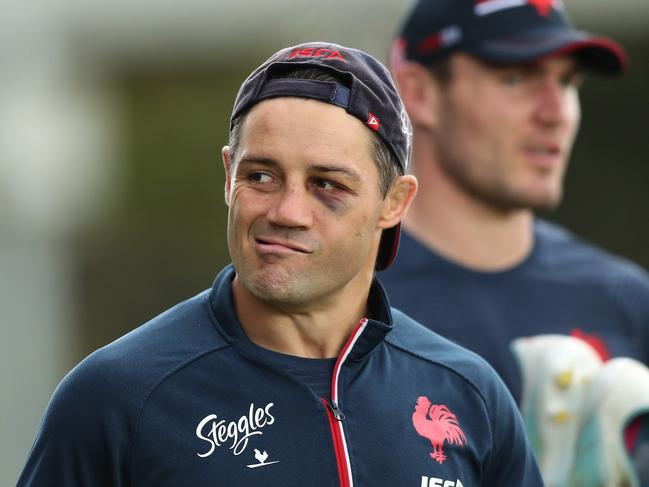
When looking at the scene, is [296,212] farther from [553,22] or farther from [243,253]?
[553,22]

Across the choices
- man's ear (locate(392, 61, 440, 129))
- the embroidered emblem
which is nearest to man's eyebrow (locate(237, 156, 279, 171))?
the embroidered emblem

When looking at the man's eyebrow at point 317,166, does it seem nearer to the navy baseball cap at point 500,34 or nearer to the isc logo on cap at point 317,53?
the isc logo on cap at point 317,53

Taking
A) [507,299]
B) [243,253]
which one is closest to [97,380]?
[243,253]

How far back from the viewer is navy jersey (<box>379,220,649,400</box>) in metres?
4.71

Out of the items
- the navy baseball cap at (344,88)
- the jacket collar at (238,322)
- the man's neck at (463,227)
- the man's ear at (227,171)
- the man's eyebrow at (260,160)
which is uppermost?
the navy baseball cap at (344,88)

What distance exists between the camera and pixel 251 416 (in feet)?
9.96

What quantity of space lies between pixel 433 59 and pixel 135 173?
36.9 feet

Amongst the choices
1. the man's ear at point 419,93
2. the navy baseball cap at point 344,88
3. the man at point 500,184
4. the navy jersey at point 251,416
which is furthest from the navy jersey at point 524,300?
the navy baseball cap at point 344,88

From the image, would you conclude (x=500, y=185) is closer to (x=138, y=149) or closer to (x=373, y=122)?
(x=373, y=122)

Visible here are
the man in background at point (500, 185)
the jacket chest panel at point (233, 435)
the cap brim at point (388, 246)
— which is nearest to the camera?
the jacket chest panel at point (233, 435)

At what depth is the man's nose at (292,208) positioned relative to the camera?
300 centimetres

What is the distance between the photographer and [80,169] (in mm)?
15656

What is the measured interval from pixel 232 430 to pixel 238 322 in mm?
271

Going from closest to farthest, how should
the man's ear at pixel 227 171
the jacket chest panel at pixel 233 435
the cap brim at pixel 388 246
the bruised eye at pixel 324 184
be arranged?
the jacket chest panel at pixel 233 435 < the bruised eye at pixel 324 184 < the man's ear at pixel 227 171 < the cap brim at pixel 388 246
